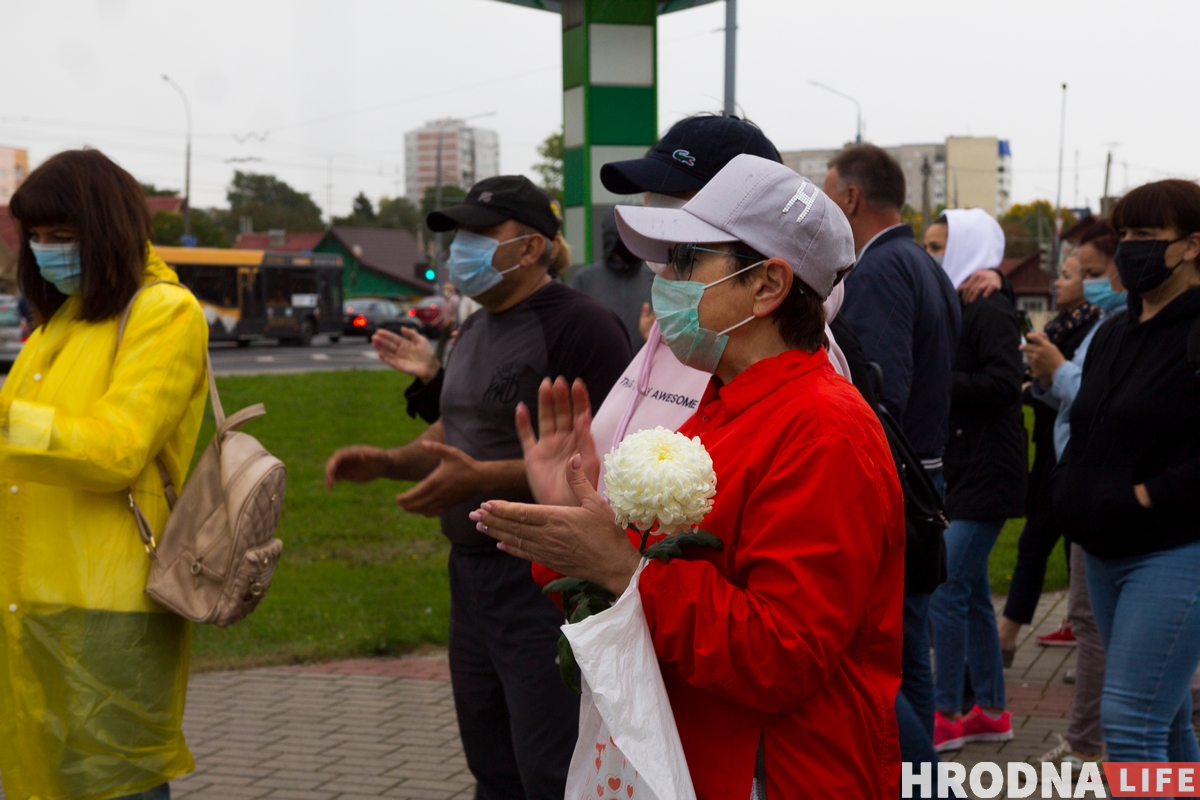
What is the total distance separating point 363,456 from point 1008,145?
95634mm

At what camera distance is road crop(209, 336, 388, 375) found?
29434mm

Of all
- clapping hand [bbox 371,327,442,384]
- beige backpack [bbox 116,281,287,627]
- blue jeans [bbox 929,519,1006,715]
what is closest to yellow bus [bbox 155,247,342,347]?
blue jeans [bbox 929,519,1006,715]

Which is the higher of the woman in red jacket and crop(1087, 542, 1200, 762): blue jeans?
the woman in red jacket

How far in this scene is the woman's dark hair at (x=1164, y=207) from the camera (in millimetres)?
3684

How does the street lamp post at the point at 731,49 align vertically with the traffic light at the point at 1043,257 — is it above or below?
above

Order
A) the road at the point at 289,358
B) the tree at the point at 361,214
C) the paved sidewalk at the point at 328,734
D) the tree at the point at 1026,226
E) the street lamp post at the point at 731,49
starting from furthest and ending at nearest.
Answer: the tree at the point at 361,214 < the tree at the point at 1026,226 < the road at the point at 289,358 < the street lamp post at the point at 731,49 < the paved sidewalk at the point at 328,734

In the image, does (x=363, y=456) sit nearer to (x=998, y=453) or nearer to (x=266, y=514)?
(x=266, y=514)

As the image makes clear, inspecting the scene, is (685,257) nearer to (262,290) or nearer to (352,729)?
(352,729)

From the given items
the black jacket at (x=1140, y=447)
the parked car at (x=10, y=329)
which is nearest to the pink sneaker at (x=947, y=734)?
the black jacket at (x=1140, y=447)

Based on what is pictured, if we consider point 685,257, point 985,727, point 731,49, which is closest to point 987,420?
point 985,727

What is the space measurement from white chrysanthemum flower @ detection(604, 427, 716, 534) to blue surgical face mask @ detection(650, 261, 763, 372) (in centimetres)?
31

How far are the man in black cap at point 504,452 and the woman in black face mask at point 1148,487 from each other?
4.83ft

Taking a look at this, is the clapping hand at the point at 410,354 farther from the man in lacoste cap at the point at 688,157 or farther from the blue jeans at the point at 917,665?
the blue jeans at the point at 917,665

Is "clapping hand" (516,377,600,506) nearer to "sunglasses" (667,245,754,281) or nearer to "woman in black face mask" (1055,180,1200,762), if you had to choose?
"sunglasses" (667,245,754,281)
